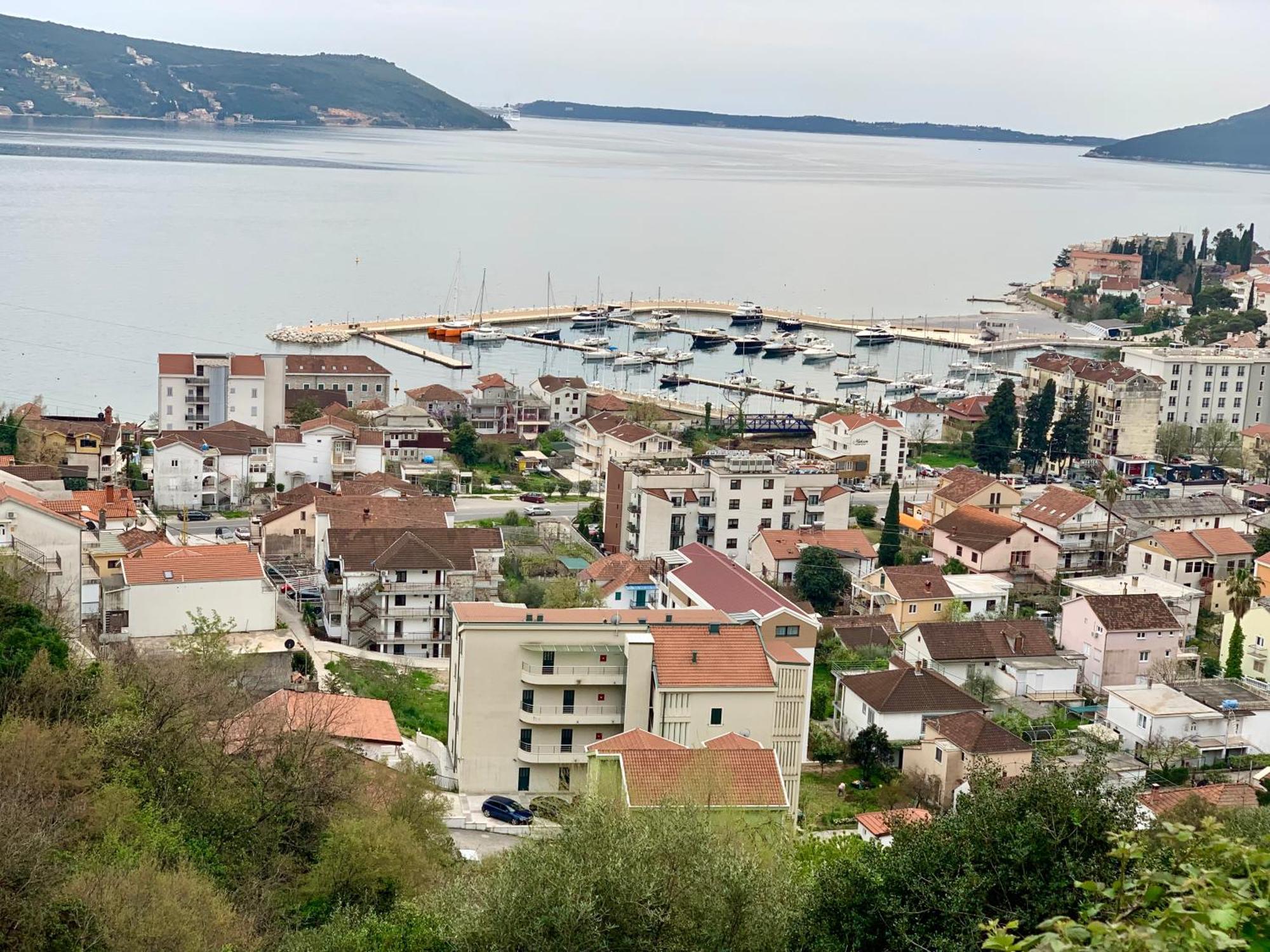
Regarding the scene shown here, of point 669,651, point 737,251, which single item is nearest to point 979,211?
point 737,251

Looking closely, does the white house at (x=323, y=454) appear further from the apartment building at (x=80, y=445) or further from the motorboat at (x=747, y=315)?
the motorboat at (x=747, y=315)

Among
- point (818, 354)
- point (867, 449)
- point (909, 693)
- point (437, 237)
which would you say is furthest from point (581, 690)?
point (437, 237)

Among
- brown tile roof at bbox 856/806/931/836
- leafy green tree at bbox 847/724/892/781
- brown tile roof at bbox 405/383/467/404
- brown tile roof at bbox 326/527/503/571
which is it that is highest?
brown tile roof at bbox 405/383/467/404

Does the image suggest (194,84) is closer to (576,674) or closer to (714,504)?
(714,504)

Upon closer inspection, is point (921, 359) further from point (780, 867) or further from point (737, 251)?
point (780, 867)

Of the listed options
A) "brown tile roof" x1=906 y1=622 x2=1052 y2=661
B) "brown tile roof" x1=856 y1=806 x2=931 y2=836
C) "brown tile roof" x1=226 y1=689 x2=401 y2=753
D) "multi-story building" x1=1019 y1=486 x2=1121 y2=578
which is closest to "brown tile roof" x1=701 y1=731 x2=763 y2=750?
"brown tile roof" x1=856 y1=806 x2=931 y2=836

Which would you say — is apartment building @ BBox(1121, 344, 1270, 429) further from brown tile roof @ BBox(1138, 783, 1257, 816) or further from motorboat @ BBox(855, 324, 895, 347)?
brown tile roof @ BBox(1138, 783, 1257, 816)

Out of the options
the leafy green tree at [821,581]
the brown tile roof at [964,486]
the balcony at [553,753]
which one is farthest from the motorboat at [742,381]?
the balcony at [553,753]
